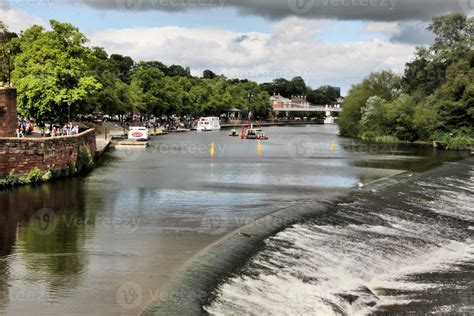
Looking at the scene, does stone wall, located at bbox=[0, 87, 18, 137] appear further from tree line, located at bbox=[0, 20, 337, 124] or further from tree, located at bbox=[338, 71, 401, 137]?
tree, located at bbox=[338, 71, 401, 137]

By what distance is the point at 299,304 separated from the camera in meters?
14.6

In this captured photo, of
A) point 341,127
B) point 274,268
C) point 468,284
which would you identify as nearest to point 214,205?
point 274,268

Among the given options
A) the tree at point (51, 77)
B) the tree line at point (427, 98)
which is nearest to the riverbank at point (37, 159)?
the tree at point (51, 77)

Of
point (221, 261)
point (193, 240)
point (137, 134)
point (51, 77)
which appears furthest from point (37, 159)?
point (137, 134)

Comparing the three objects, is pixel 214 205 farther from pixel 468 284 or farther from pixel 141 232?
pixel 468 284

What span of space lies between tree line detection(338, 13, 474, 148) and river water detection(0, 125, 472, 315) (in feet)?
179

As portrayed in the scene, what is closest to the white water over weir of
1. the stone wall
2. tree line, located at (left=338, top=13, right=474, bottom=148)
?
the stone wall

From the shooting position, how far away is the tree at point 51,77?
49094 millimetres

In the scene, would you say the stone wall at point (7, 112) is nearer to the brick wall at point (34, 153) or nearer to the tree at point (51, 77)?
the brick wall at point (34, 153)

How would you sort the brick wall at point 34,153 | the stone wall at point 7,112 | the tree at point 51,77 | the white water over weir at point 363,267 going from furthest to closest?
the tree at point 51,77, the stone wall at point 7,112, the brick wall at point 34,153, the white water over weir at point 363,267

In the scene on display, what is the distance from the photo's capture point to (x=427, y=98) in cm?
10094

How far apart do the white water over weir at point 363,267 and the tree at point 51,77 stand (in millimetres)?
31025

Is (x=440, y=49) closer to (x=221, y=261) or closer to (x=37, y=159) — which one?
(x=37, y=159)

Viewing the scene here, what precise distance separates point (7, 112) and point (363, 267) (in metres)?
26.9
